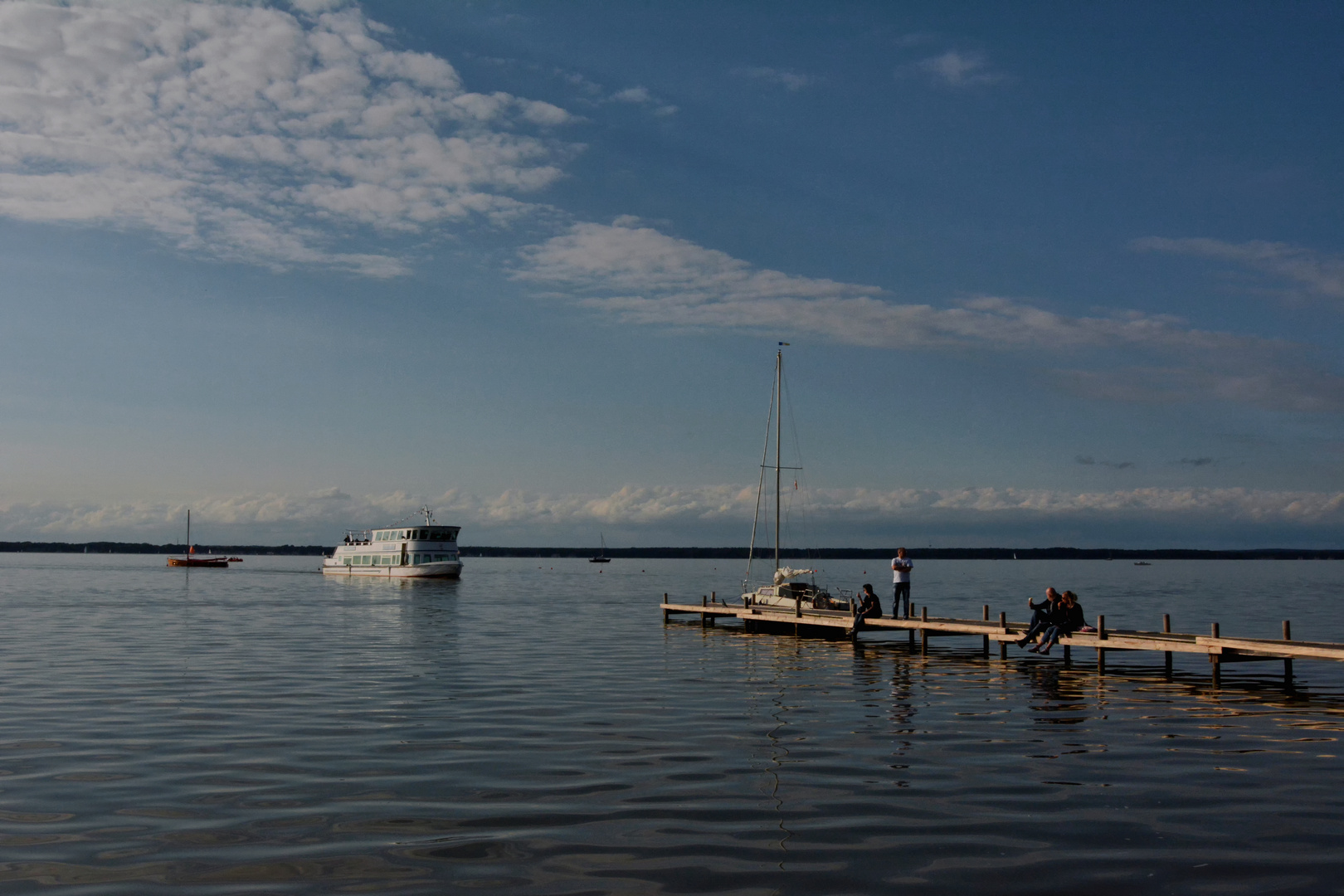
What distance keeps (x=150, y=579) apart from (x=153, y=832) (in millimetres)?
114479

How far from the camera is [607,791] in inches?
587

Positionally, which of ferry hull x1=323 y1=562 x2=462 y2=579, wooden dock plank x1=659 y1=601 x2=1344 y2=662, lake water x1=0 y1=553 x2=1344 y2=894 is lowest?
ferry hull x1=323 y1=562 x2=462 y2=579

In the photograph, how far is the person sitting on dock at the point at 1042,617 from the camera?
31859 mm

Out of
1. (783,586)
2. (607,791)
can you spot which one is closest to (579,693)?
(607,791)

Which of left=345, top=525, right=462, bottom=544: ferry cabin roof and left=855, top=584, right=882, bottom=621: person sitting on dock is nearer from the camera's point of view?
left=855, top=584, right=882, bottom=621: person sitting on dock

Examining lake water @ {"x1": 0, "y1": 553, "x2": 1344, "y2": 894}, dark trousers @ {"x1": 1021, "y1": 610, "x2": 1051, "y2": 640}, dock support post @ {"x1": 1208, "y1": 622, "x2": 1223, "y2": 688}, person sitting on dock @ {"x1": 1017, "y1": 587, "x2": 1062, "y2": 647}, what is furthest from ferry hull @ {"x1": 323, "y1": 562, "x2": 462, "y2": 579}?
dock support post @ {"x1": 1208, "y1": 622, "x2": 1223, "y2": 688}

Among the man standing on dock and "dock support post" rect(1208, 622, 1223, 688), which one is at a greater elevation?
the man standing on dock

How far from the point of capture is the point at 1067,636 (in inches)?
1246

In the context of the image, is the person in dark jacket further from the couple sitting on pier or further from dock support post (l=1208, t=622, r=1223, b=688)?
dock support post (l=1208, t=622, r=1223, b=688)

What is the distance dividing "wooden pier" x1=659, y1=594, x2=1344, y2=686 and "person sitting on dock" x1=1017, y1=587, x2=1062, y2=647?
2.11 ft

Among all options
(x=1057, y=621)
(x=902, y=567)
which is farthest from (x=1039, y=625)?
(x=902, y=567)

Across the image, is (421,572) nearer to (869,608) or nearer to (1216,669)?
(869,608)

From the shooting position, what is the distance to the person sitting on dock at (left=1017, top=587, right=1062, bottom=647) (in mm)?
31859

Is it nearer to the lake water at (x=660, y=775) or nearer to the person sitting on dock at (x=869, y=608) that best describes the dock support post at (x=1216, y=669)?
the lake water at (x=660, y=775)
